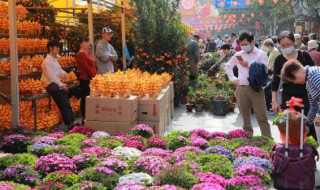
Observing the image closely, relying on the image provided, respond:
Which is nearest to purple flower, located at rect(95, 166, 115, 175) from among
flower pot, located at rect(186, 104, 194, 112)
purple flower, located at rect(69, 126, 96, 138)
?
purple flower, located at rect(69, 126, 96, 138)

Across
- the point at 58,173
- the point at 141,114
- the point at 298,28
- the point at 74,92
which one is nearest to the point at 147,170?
the point at 58,173

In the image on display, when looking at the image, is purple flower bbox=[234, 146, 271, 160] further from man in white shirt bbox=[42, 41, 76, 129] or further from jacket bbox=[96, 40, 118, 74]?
jacket bbox=[96, 40, 118, 74]

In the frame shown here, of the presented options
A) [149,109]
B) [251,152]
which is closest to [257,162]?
[251,152]

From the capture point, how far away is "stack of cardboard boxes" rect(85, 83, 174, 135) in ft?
24.5

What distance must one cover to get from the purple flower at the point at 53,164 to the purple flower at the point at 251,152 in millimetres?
2077

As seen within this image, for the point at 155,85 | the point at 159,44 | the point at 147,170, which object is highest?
the point at 159,44

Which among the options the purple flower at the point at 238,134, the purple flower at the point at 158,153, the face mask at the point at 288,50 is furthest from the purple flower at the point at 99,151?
the face mask at the point at 288,50

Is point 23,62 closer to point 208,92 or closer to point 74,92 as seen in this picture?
point 74,92

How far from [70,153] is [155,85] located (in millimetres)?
2787

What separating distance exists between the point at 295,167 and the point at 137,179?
1.53 metres

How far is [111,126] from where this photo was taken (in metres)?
7.55

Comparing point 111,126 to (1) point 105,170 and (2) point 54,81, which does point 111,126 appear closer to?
(2) point 54,81

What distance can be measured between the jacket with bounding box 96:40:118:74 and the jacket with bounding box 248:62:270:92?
3.99 metres

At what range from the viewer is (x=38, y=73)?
31.9ft
